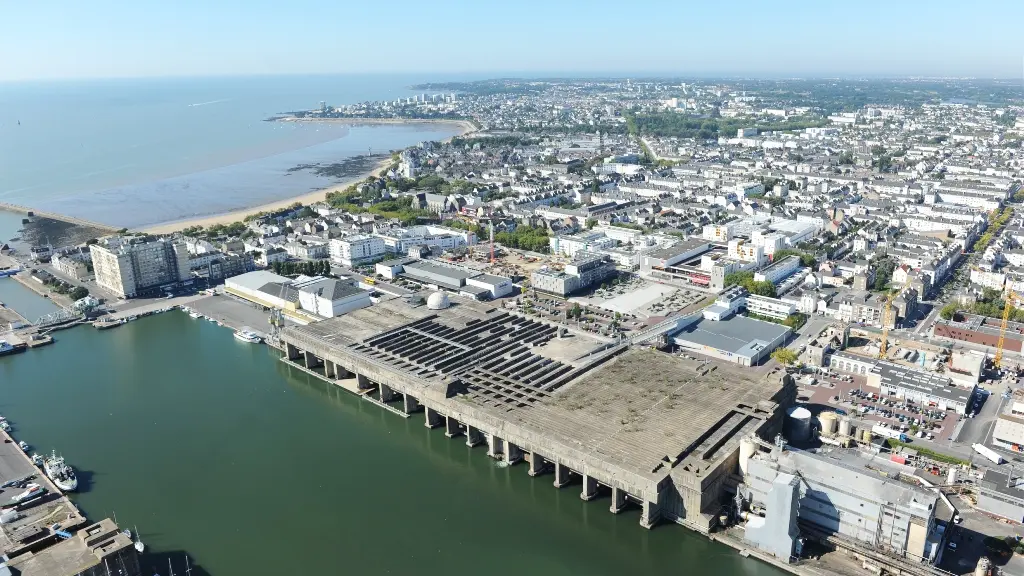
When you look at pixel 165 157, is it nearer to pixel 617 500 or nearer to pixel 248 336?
pixel 248 336

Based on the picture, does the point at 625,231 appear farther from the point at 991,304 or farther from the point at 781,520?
the point at 781,520

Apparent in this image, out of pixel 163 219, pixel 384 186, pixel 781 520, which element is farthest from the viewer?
pixel 384 186

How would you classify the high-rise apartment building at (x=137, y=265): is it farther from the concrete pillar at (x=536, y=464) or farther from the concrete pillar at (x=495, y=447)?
the concrete pillar at (x=536, y=464)

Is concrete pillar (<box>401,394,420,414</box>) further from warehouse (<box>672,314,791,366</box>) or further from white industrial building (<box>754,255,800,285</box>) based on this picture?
white industrial building (<box>754,255,800,285</box>)

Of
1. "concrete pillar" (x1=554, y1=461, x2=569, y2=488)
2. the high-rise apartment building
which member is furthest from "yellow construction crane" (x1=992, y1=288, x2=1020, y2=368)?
the high-rise apartment building

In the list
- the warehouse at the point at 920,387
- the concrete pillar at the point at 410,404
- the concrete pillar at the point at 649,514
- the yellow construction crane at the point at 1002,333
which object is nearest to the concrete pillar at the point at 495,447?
the concrete pillar at the point at 410,404

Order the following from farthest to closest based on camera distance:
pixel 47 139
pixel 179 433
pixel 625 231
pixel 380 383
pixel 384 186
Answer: pixel 47 139
pixel 384 186
pixel 625 231
pixel 380 383
pixel 179 433

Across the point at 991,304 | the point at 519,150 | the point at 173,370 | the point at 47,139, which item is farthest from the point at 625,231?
the point at 47,139
